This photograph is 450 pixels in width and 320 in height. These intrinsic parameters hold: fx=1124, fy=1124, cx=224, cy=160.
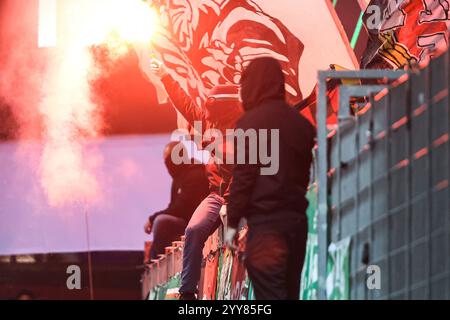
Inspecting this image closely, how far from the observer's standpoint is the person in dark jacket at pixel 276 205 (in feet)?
19.2

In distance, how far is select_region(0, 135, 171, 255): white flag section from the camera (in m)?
13.9

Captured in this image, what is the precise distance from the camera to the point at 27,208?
557 inches

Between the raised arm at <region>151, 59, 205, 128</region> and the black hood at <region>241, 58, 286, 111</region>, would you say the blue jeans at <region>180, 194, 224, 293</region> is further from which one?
the black hood at <region>241, 58, 286, 111</region>

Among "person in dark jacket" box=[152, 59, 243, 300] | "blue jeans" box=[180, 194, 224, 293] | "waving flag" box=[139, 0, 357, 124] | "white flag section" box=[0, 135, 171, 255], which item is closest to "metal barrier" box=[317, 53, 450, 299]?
"person in dark jacket" box=[152, 59, 243, 300]

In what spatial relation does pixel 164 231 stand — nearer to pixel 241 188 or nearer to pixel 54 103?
pixel 54 103

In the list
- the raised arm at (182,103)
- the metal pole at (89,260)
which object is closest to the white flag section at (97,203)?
the metal pole at (89,260)

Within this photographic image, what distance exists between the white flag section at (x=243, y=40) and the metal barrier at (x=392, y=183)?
7348 millimetres

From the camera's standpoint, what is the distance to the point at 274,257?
5820mm

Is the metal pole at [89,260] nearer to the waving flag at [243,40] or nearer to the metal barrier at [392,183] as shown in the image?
the waving flag at [243,40]

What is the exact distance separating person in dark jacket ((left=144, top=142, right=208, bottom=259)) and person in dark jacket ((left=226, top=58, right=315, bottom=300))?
7632mm

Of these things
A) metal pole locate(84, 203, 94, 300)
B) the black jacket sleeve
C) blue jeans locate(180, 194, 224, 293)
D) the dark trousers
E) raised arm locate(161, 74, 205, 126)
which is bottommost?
the dark trousers

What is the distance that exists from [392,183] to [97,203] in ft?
29.3
